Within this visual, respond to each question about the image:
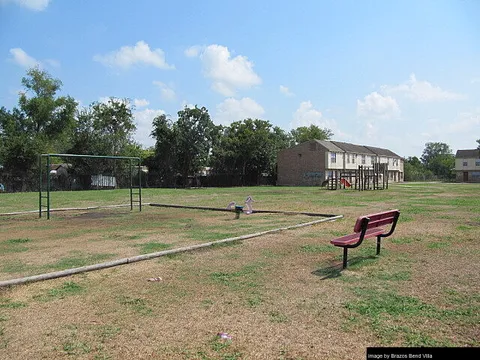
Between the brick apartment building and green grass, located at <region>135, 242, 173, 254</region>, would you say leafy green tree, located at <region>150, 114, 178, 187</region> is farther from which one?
green grass, located at <region>135, 242, 173, 254</region>

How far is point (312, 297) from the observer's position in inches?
199

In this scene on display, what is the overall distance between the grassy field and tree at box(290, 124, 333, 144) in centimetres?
7821

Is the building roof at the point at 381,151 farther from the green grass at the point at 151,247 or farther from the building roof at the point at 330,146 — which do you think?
the green grass at the point at 151,247

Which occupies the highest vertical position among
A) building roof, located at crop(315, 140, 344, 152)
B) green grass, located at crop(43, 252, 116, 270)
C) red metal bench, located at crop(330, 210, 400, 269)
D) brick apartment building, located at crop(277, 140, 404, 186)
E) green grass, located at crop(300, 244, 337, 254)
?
building roof, located at crop(315, 140, 344, 152)

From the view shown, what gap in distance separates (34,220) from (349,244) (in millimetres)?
12388

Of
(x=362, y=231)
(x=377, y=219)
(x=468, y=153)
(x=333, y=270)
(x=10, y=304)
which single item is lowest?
(x=10, y=304)

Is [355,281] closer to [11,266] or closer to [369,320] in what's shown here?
[369,320]

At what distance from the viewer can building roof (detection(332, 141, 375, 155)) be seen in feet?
200

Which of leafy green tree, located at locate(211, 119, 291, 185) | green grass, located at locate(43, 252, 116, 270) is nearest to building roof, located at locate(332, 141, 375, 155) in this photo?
leafy green tree, located at locate(211, 119, 291, 185)

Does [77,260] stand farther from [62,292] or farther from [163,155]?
[163,155]

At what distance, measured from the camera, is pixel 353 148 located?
Result: 211ft

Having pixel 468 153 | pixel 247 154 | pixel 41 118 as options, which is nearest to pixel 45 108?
pixel 41 118

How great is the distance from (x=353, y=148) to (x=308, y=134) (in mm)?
23236

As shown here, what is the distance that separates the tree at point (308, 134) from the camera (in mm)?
86481
